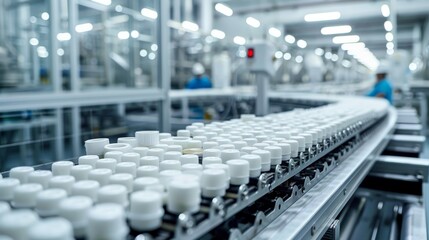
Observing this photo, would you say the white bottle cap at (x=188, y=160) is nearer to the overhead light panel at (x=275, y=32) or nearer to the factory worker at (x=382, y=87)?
the factory worker at (x=382, y=87)

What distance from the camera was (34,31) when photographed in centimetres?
403

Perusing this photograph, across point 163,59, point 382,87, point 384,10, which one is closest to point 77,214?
point 163,59

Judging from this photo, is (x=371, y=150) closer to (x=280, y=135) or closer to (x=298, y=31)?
(x=280, y=135)

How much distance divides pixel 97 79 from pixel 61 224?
5.47 m

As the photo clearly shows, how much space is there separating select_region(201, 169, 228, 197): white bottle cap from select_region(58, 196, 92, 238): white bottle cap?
0.16 meters

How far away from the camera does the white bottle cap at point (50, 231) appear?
308mm

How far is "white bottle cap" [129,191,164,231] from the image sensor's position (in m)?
0.38

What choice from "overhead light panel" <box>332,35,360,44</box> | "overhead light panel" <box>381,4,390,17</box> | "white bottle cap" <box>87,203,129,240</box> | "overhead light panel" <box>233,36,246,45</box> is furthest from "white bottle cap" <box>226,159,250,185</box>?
"overhead light panel" <box>332,35,360,44</box>

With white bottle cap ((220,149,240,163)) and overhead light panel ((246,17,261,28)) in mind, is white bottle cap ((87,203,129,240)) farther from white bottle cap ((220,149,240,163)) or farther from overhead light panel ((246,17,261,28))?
overhead light panel ((246,17,261,28))

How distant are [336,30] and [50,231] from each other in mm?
8758

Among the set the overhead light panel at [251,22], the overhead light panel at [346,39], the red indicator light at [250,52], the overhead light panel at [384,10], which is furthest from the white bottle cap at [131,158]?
the overhead light panel at [346,39]

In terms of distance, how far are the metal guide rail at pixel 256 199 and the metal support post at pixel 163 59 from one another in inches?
39.5

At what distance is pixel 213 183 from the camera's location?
18.4 inches

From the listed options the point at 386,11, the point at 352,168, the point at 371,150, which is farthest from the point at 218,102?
the point at 386,11
